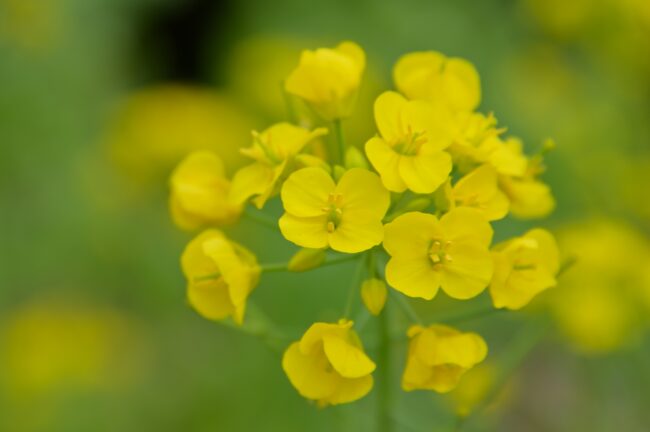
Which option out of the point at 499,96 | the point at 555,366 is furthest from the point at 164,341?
the point at 499,96

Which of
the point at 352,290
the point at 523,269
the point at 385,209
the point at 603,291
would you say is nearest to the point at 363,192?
the point at 385,209

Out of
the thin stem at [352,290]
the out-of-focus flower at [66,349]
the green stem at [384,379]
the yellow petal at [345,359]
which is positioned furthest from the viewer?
the out-of-focus flower at [66,349]

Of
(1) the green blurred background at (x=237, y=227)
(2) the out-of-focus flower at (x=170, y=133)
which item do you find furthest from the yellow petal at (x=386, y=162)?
(2) the out-of-focus flower at (x=170, y=133)

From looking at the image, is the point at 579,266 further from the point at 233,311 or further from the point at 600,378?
the point at 233,311

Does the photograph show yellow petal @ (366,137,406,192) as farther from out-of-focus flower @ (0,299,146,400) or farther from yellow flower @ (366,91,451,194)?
out-of-focus flower @ (0,299,146,400)

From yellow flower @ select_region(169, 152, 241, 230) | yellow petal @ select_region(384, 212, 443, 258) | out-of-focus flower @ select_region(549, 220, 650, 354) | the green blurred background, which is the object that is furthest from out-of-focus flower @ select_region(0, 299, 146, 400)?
yellow petal @ select_region(384, 212, 443, 258)

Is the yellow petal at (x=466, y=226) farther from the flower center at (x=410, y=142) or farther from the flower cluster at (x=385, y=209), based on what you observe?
the flower center at (x=410, y=142)
